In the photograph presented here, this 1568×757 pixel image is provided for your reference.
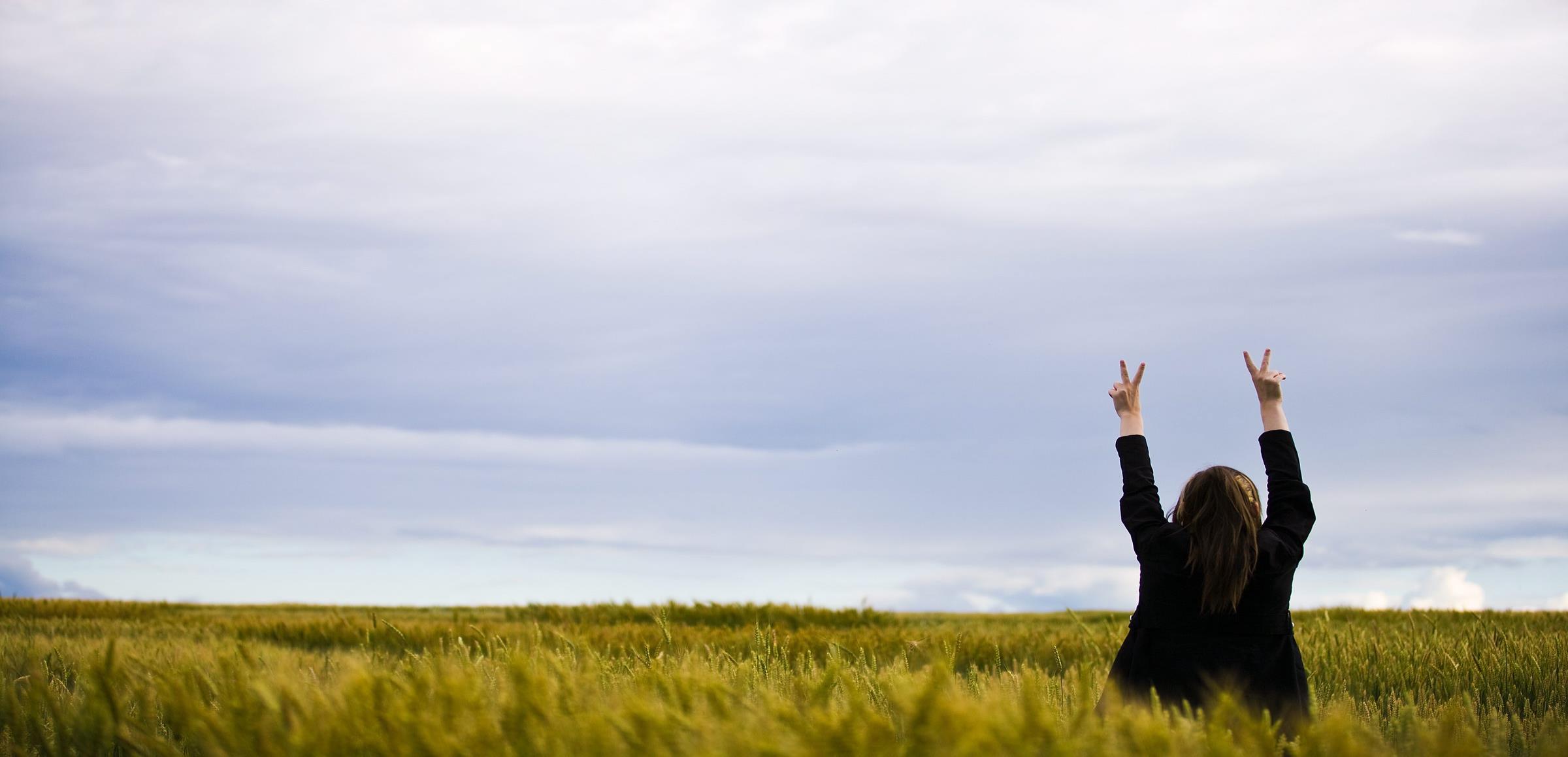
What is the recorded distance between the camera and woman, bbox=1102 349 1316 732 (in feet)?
12.4

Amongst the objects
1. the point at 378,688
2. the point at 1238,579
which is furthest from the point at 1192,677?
the point at 378,688

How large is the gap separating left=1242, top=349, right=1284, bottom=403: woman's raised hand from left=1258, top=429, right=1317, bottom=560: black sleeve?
19 centimetres

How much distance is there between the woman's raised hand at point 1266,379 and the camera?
14.4 ft

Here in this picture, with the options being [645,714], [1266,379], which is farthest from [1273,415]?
[645,714]

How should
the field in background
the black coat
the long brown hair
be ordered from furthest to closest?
the black coat, the long brown hair, the field in background

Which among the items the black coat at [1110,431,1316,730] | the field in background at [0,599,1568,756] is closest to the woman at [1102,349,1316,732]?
the black coat at [1110,431,1316,730]

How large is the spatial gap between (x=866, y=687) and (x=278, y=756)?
2.01 meters

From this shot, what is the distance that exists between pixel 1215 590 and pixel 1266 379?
1.12 m

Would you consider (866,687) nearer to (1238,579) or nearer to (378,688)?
(1238,579)

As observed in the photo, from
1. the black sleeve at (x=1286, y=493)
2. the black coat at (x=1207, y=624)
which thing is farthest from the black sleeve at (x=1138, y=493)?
the black sleeve at (x=1286, y=493)

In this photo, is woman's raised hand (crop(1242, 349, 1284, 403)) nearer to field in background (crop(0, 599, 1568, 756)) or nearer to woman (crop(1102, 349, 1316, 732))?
woman (crop(1102, 349, 1316, 732))

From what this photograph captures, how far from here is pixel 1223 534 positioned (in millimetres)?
3717

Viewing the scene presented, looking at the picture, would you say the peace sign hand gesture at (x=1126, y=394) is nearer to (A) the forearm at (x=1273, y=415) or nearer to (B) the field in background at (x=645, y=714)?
(A) the forearm at (x=1273, y=415)

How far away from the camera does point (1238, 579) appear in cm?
373
